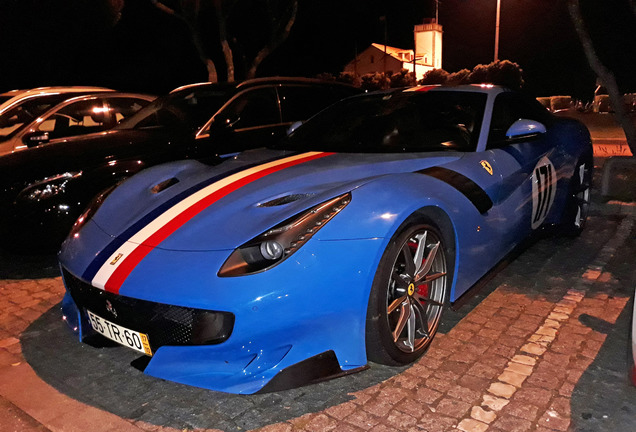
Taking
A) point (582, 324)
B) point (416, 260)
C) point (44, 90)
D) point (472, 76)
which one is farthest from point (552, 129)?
point (472, 76)

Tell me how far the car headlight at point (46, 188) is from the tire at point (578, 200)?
4.23m

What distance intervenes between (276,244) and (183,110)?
390cm

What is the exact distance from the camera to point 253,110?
598 cm

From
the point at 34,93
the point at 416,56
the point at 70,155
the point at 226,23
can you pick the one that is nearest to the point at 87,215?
the point at 70,155

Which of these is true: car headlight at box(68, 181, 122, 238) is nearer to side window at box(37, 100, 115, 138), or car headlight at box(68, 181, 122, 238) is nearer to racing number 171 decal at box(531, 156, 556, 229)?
racing number 171 decal at box(531, 156, 556, 229)

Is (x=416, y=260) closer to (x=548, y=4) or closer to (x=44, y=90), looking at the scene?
(x=44, y=90)

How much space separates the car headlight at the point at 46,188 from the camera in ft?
14.4

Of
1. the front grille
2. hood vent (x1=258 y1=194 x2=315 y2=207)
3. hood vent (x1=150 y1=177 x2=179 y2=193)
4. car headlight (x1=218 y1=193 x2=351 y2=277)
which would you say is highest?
hood vent (x1=258 y1=194 x2=315 y2=207)

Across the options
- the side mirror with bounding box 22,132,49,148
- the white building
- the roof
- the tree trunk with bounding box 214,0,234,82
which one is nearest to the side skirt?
the side mirror with bounding box 22,132,49,148

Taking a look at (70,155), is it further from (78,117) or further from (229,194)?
(78,117)

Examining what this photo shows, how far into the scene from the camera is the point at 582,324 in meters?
3.38

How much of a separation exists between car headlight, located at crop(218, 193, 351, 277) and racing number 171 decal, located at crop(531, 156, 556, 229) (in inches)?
81.3

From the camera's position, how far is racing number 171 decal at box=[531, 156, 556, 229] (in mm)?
3969

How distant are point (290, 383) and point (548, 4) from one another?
256 ft
